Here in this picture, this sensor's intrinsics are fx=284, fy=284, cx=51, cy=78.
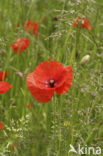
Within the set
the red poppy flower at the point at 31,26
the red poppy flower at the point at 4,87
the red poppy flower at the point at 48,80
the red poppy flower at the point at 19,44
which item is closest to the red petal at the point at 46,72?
the red poppy flower at the point at 48,80

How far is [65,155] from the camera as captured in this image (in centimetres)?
95

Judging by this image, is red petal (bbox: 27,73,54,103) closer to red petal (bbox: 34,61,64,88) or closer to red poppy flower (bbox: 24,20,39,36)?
red petal (bbox: 34,61,64,88)

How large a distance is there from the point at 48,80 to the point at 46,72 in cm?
3

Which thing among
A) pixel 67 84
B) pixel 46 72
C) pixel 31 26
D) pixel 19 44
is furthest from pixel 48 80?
pixel 31 26

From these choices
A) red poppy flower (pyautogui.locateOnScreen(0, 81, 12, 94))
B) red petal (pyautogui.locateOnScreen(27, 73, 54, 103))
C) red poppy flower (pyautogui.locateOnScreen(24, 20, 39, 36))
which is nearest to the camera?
red petal (pyautogui.locateOnScreen(27, 73, 54, 103))

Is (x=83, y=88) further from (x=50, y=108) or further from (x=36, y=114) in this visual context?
(x=36, y=114)

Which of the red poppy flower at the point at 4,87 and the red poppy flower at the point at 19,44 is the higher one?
the red poppy flower at the point at 19,44

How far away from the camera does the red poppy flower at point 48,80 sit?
909 millimetres

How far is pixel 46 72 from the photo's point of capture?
1032 mm

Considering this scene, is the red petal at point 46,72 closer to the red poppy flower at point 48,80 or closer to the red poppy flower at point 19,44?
the red poppy flower at point 48,80

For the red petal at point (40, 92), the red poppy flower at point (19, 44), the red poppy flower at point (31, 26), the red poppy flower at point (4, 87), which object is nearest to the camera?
the red petal at point (40, 92)

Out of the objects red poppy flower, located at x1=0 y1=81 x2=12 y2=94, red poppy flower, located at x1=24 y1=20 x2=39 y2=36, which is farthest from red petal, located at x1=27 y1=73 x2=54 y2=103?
red poppy flower, located at x1=24 y1=20 x2=39 y2=36

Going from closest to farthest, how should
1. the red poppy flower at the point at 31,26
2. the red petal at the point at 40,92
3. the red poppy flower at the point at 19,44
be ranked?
the red petal at the point at 40,92, the red poppy flower at the point at 19,44, the red poppy flower at the point at 31,26

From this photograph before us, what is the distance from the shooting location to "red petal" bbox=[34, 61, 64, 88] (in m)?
0.99
